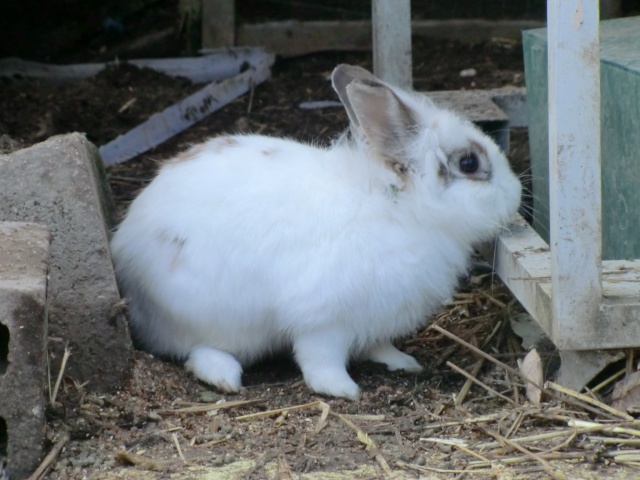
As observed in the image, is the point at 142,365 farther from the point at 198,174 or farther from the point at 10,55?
the point at 10,55

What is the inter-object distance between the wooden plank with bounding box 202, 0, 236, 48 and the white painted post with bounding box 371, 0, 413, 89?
192 centimetres

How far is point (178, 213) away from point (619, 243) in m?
1.52

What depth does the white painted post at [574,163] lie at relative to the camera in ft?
8.69

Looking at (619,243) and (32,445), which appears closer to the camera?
(32,445)

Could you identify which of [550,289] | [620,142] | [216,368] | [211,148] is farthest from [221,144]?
[620,142]

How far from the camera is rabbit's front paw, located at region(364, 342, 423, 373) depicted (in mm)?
3584

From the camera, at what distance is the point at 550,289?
3.01m

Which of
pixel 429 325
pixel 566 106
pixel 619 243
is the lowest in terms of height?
pixel 429 325

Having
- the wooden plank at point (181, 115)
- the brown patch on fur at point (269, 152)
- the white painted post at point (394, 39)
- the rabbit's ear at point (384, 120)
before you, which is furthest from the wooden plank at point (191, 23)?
the rabbit's ear at point (384, 120)

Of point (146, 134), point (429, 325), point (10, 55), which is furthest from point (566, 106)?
point (10, 55)

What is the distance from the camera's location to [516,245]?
3.39 meters

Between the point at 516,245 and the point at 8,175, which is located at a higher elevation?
the point at 8,175

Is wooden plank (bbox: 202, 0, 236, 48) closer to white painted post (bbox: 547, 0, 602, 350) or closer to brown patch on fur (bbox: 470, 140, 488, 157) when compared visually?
brown patch on fur (bbox: 470, 140, 488, 157)

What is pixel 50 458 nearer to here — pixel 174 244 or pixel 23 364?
pixel 23 364
